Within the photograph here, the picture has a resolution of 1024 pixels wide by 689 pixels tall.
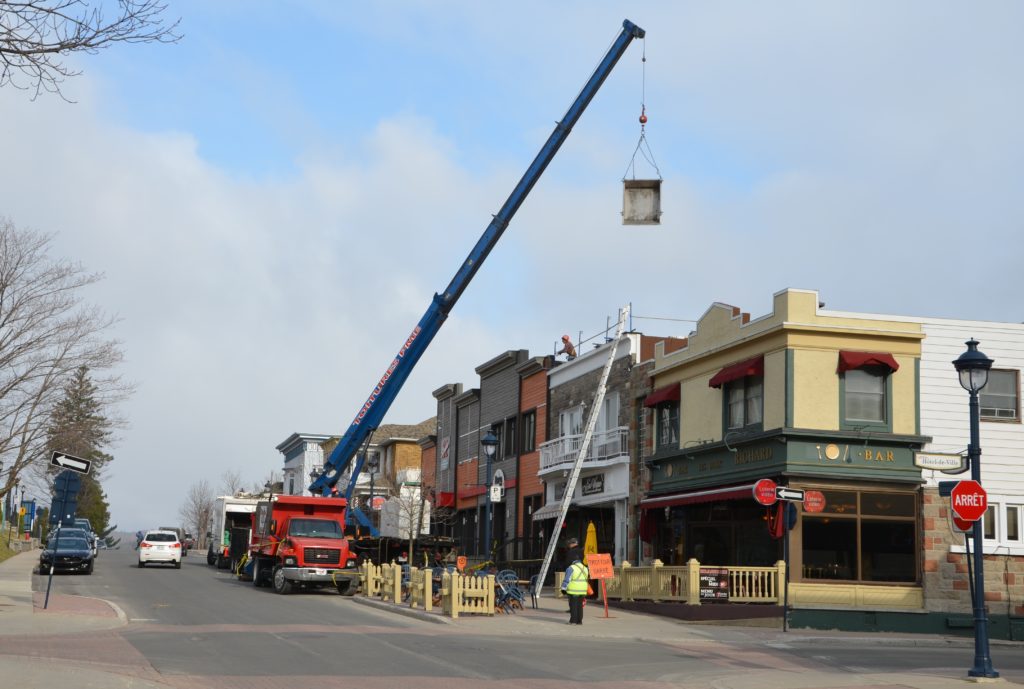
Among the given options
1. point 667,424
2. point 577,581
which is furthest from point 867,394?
point 577,581

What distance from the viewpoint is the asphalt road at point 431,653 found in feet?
50.5

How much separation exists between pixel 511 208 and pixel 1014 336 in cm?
1364

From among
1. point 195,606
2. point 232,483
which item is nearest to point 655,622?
point 195,606

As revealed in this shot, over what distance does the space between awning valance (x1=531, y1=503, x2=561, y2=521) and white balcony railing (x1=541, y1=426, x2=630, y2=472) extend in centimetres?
130

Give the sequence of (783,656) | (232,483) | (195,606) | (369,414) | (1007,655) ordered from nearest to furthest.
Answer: (783,656) → (1007,655) → (195,606) → (369,414) → (232,483)

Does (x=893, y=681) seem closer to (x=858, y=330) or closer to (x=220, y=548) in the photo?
(x=858, y=330)

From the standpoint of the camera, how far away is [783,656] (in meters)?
21.2

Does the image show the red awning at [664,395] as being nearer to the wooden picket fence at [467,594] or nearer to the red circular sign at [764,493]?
the red circular sign at [764,493]

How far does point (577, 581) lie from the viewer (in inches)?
1013

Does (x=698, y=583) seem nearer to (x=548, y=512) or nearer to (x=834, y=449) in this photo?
(x=834, y=449)

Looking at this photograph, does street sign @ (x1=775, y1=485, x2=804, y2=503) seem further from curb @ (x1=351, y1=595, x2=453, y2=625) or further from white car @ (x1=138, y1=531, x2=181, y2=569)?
white car @ (x1=138, y1=531, x2=181, y2=569)

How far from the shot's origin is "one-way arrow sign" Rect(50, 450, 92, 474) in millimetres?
23203

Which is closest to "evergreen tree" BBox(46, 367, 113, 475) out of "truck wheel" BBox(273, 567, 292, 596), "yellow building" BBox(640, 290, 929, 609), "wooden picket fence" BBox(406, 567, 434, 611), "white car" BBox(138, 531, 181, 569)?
"white car" BBox(138, 531, 181, 569)

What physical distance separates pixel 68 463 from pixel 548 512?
817 inches
